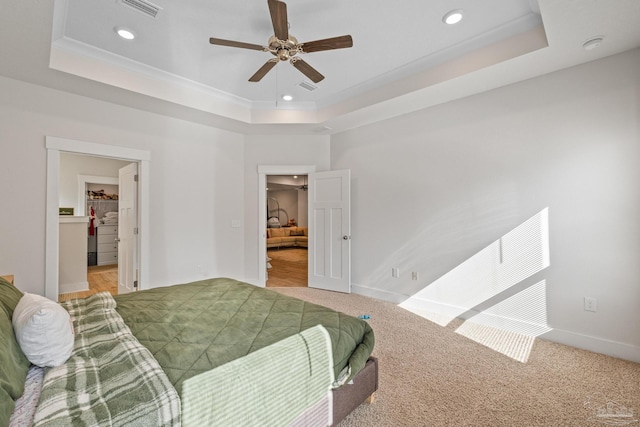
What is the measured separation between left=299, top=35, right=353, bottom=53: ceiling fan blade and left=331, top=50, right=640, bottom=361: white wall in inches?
77.6

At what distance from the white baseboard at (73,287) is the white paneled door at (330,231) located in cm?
367

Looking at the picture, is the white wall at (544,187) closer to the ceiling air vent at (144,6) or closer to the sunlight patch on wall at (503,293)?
the sunlight patch on wall at (503,293)

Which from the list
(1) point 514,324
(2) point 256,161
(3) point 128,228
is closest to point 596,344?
(1) point 514,324

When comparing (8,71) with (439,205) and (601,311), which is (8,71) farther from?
(601,311)

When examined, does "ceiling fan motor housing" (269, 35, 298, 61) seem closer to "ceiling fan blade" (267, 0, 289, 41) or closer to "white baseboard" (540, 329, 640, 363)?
"ceiling fan blade" (267, 0, 289, 41)

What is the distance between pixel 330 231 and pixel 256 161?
1.69 m

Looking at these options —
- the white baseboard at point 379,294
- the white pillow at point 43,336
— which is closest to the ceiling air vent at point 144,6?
the white pillow at point 43,336

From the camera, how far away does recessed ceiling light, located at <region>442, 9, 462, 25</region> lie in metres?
2.34

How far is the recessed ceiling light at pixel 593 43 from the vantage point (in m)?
2.25

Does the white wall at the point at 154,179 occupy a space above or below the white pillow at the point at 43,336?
above

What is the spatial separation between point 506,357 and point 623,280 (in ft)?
3.89

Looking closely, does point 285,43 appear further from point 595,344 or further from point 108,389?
point 595,344

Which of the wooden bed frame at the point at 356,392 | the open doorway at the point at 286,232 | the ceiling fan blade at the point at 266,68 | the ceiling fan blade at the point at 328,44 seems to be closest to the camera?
the wooden bed frame at the point at 356,392

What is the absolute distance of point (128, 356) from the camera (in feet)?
4.08
